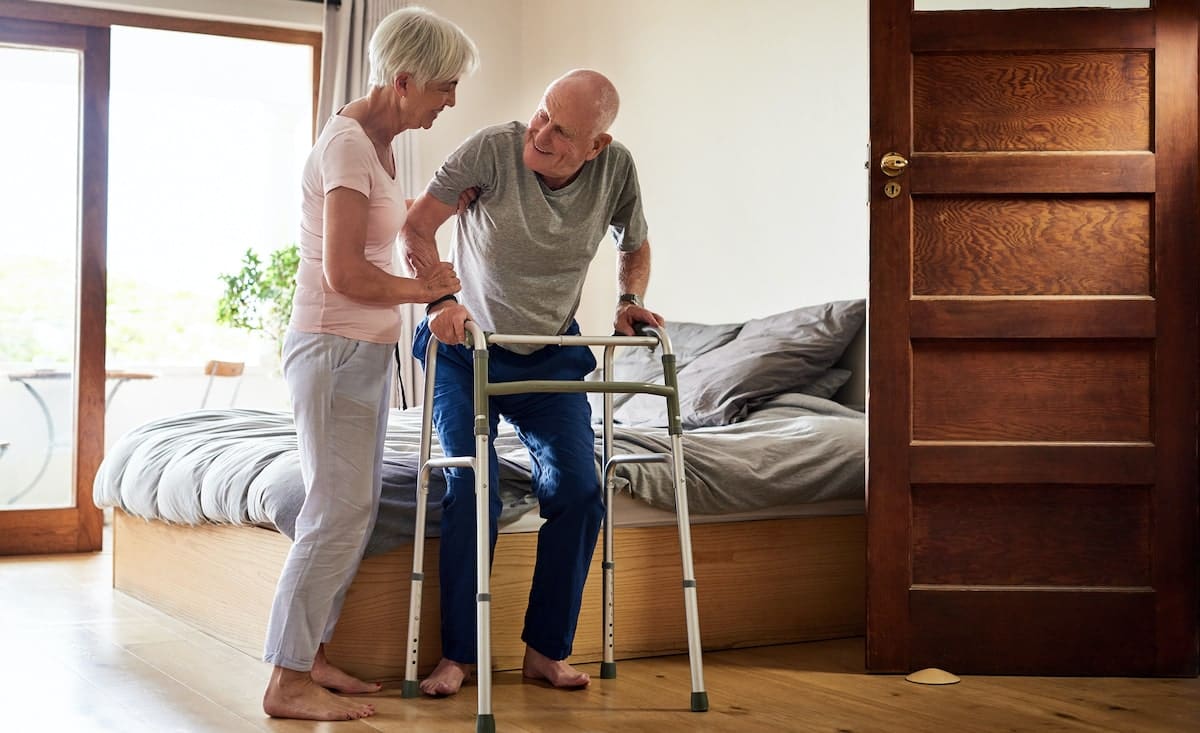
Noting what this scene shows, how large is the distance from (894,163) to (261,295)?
4.27 meters

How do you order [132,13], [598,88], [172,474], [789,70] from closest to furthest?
1. [598,88]
2. [172,474]
3. [789,70]
4. [132,13]

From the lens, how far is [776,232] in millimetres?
4078

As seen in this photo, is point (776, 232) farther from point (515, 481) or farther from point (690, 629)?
point (690, 629)

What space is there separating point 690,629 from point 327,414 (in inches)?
28.9

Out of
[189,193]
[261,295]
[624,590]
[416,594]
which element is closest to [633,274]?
[624,590]

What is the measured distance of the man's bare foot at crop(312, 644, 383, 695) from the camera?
2.39 meters

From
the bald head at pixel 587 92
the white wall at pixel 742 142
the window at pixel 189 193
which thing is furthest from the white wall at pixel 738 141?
the window at pixel 189 193

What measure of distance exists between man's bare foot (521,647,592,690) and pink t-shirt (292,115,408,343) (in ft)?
2.35

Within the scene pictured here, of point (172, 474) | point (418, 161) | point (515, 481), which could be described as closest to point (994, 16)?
point (515, 481)

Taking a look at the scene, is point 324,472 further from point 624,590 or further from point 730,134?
point 730,134

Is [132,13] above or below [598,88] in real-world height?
above

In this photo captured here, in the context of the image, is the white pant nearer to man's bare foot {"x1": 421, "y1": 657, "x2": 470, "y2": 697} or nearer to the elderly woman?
the elderly woman

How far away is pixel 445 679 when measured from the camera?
7.79ft

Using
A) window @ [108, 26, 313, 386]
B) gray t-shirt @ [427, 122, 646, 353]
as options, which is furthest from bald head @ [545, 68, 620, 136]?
window @ [108, 26, 313, 386]
